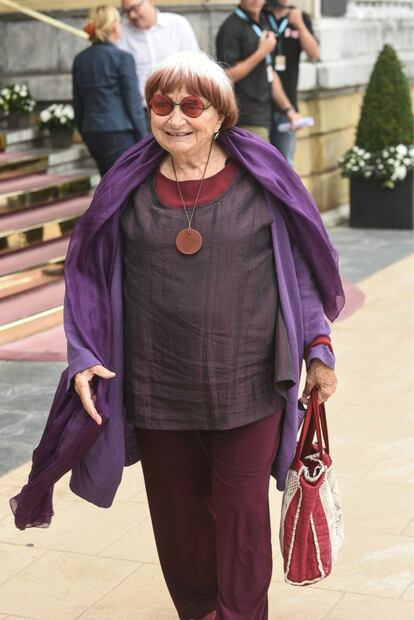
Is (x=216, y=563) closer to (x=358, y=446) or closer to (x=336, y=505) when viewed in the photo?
(x=336, y=505)

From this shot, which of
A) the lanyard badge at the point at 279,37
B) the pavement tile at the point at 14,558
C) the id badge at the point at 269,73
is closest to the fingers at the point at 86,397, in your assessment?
the pavement tile at the point at 14,558

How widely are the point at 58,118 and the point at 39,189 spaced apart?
1192 mm

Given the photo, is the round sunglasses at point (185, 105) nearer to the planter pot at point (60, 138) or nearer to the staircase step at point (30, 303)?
the staircase step at point (30, 303)

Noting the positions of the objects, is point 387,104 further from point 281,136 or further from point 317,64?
point 281,136

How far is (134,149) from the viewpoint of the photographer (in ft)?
12.4

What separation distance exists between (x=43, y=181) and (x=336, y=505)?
7.90 m

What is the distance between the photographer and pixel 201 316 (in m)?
3.61

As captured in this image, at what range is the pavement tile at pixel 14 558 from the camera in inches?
184

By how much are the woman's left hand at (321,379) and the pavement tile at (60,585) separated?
1.19m

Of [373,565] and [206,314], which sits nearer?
[206,314]

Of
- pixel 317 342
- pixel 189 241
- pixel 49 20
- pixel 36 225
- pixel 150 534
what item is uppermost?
pixel 189 241

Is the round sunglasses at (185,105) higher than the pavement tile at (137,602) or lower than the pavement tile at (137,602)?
higher

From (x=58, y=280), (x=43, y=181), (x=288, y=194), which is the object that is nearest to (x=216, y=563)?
(x=288, y=194)

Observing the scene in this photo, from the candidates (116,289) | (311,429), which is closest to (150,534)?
(311,429)
